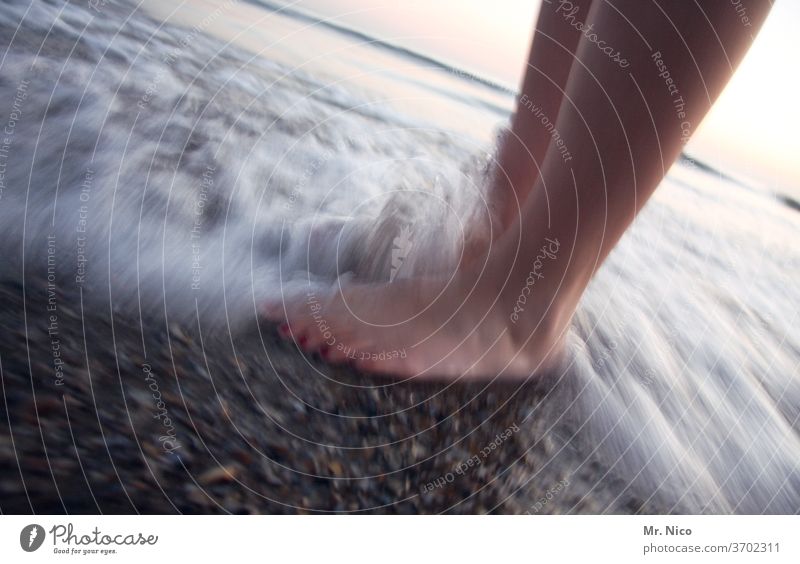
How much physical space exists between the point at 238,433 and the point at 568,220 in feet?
1.05

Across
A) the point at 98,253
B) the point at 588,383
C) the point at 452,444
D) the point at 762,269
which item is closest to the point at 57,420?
the point at 98,253

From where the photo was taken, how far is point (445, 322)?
559mm

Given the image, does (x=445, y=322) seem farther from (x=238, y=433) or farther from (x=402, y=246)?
(x=238, y=433)

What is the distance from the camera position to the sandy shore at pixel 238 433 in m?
0.40

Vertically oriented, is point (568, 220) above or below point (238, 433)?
above

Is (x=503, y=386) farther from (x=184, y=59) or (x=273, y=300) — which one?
(x=184, y=59)

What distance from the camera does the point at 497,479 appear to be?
50 cm

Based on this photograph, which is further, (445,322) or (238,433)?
(445,322)
